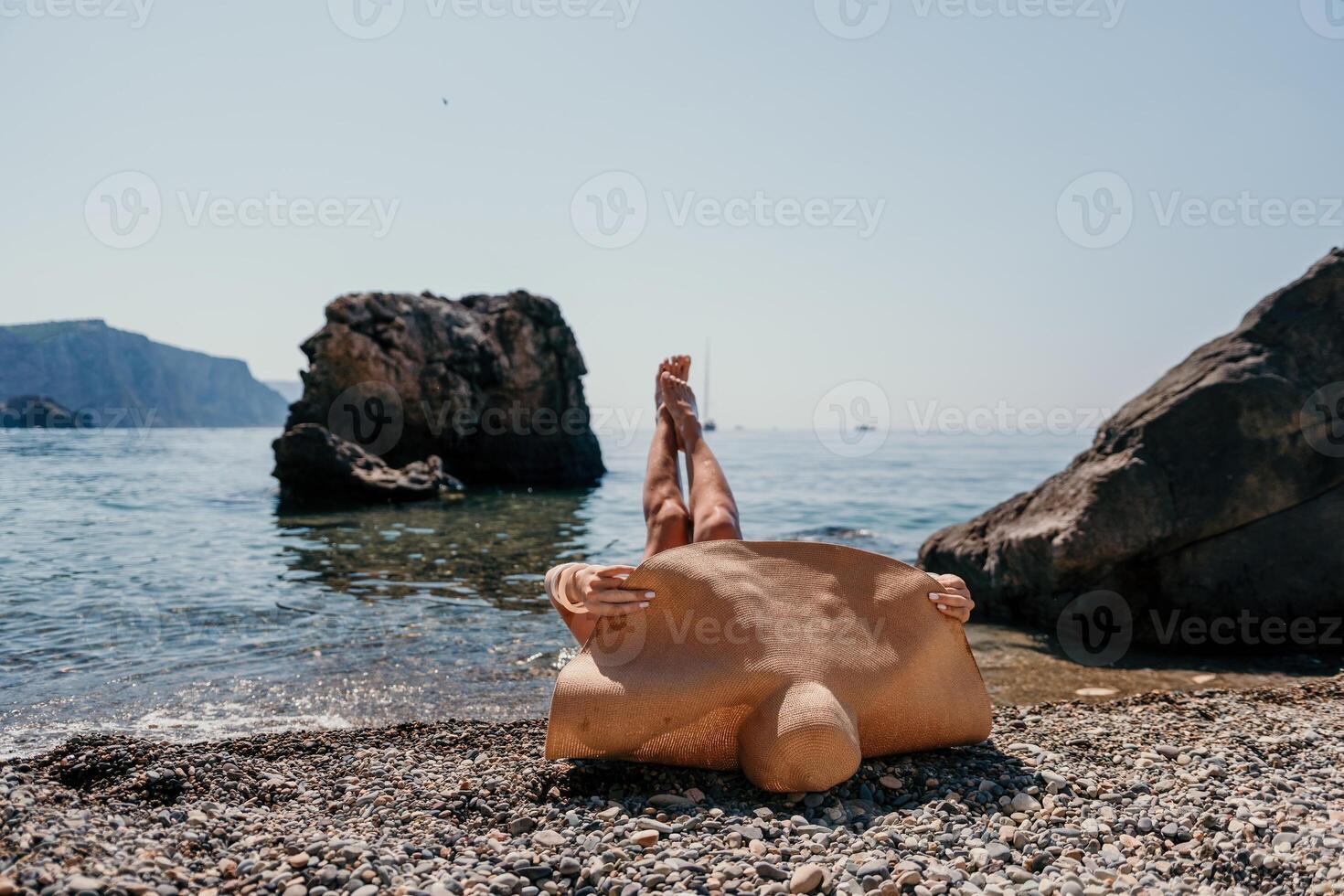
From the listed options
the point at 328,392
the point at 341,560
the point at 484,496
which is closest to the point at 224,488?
the point at 328,392

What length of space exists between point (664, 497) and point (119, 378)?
14178 cm

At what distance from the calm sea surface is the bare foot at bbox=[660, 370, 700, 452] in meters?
1.98

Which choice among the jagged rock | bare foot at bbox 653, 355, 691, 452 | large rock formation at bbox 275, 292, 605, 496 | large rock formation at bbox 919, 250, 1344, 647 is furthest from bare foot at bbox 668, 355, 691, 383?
large rock formation at bbox 275, 292, 605, 496

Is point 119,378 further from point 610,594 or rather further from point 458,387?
point 610,594

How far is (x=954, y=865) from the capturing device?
2.45 m

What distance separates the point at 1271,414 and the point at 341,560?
33.8 ft

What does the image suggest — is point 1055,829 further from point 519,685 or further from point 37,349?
point 37,349

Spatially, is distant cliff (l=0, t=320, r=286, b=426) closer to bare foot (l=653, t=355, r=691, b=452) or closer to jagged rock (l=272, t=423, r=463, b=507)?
jagged rock (l=272, t=423, r=463, b=507)

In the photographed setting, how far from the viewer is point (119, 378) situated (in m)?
120

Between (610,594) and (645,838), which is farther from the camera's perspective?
(610,594)

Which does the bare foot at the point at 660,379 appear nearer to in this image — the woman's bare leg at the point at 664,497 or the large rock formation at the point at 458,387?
the woman's bare leg at the point at 664,497

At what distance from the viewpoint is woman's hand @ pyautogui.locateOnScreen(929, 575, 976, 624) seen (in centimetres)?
353

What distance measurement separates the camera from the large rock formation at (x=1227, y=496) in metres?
6.25

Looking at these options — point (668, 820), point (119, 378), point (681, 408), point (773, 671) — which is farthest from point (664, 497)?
point (119, 378)
